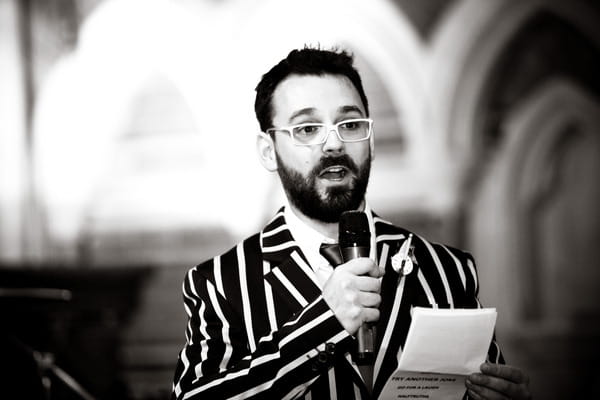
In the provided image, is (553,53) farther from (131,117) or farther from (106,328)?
(106,328)

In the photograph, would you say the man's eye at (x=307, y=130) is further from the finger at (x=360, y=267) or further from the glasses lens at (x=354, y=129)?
the finger at (x=360, y=267)

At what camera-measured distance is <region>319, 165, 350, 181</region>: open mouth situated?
155 centimetres

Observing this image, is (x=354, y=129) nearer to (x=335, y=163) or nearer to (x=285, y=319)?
(x=335, y=163)

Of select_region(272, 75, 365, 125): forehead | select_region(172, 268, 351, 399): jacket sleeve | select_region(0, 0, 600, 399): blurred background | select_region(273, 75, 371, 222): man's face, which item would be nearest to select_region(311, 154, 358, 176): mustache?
select_region(273, 75, 371, 222): man's face

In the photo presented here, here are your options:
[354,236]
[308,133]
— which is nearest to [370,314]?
[354,236]

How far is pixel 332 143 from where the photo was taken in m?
1.54

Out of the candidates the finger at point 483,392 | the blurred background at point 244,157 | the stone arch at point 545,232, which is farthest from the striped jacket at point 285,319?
the stone arch at point 545,232

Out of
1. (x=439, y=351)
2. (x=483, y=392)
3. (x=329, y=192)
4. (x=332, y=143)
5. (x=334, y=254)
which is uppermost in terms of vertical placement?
(x=332, y=143)

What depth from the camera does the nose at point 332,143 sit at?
5.05 feet

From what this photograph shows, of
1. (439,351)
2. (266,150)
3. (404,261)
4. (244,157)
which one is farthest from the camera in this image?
(244,157)

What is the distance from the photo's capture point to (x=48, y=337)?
3.96 meters

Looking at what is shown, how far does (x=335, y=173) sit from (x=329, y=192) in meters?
0.05

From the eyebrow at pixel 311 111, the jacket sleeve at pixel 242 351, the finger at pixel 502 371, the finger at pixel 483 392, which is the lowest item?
the finger at pixel 483 392

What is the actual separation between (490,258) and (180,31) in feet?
9.15
